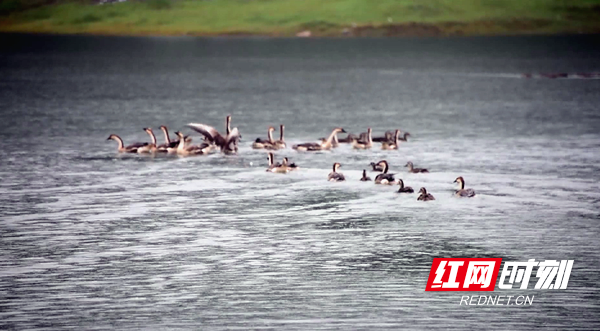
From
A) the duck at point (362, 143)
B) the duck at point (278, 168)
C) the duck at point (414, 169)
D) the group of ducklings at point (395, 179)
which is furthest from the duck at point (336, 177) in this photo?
the duck at point (362, 143)

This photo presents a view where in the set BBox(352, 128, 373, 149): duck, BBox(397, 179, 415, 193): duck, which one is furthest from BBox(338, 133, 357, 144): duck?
BBox(397, 179, 415, 193): duck

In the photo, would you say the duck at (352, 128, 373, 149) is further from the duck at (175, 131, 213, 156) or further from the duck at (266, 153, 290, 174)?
the duck at (266, 153, 290, 174)

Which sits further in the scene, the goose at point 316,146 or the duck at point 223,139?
the goose at point 316,146

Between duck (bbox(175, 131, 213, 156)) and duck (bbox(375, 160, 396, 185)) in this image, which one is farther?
duck (bbox(175, 131, 213, 156))

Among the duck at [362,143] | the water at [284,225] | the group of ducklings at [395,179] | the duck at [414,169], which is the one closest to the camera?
the water at [284,225]

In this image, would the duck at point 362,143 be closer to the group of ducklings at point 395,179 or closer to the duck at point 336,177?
the group of ducklings at point 395,179

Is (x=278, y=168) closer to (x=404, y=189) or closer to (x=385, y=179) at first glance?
(x=385, y=179)

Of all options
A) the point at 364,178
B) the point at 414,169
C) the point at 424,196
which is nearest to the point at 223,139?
the point at 364,178

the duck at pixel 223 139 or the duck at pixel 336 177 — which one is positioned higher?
the duck at pixel 223 139

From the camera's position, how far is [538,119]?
6038 centimetres

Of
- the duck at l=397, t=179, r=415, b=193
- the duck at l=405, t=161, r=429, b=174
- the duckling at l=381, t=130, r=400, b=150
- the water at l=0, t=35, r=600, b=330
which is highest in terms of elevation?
the duckling at l=381, t=130, r=400, b=150

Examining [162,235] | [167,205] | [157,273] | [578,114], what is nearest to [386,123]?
[578,114]

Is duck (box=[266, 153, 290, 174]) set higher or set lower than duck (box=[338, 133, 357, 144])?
lower

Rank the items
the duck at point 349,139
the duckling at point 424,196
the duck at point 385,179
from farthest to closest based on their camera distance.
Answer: the duck at point 349,139
the duck at point 385,179
the duckling at point 424,196
